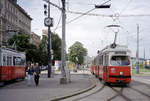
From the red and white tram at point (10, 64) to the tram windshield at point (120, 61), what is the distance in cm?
782

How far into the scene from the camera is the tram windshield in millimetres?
17781

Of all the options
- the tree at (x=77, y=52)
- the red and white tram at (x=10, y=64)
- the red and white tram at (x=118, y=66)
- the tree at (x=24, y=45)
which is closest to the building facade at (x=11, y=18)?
the tree at (x=24, y=45)

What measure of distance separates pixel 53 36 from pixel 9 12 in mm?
24298

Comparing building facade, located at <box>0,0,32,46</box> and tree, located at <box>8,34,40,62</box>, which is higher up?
building facade, located at <box>0,0,32,46</box>

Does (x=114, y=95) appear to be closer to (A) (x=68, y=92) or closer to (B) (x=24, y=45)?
(A) (x=68, y=92)

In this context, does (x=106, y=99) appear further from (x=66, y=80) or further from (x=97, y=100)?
(x=66, y=80)

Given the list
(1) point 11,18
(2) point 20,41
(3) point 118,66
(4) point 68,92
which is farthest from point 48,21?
(1) point 11,18

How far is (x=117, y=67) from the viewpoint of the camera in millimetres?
17578

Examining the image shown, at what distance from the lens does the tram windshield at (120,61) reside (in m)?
17.8

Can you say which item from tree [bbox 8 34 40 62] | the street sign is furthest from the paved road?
tree [bbox 8 34 40 62]

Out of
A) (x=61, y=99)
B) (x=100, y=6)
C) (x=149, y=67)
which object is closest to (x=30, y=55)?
(x=100, y=6)

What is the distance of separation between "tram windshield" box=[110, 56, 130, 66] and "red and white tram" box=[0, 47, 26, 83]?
7820 millimetres

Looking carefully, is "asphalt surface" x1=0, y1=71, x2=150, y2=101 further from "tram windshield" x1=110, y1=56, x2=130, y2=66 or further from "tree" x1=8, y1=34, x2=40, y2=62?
"tree" x1=8, y1=34, x2=40, y2=62

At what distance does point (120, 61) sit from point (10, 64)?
8630 mm
